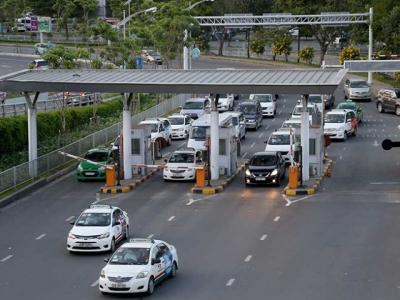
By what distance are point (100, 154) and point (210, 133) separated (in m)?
5.39

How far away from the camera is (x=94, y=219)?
32.8m

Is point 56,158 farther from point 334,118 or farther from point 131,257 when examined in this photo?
point 131,257

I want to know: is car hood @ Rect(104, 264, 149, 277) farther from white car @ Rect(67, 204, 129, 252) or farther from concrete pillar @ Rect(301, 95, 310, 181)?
concrete pillar @ Rect(301, 95, 310, 181)

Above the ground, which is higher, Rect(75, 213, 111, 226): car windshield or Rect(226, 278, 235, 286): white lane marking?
Rect(75, 213, 111, 226): car windshield

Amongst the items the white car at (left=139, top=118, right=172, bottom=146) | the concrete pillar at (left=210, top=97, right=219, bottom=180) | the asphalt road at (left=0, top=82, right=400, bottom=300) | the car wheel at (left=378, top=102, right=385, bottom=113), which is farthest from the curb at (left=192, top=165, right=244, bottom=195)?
the car wheel at (left=378, top=102, right=385, bottom=113)

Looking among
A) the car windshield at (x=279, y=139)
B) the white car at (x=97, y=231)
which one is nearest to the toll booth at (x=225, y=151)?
the car windshield at (x=279, y=139)

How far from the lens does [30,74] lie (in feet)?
160

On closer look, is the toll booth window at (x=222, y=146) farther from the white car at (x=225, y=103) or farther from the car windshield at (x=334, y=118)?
the white car at (x=225, y=103)

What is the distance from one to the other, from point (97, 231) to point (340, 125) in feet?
99.1

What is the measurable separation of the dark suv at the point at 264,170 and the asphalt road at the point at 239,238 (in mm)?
633

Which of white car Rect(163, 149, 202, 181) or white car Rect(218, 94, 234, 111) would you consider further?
white car Rect(218, 94, 234, 111)

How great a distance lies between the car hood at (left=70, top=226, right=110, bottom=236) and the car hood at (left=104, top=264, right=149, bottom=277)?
5033 millimetres

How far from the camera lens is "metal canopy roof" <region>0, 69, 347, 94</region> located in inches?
1693

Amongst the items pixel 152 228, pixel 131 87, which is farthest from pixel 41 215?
pixel 131 87
